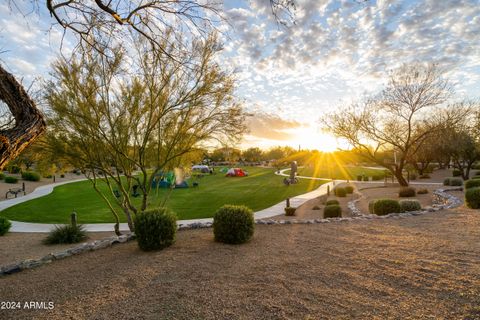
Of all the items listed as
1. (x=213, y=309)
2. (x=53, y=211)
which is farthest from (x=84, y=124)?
(x=53, y=211)

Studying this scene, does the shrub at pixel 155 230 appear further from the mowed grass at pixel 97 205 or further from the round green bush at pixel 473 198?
the round green bush at pixel 473 198

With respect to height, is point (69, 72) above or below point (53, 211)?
above

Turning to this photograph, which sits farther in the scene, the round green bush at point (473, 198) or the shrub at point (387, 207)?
the shrub at point (387, 207)

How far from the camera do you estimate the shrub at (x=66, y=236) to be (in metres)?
12.3

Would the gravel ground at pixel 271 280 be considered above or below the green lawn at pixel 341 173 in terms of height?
below

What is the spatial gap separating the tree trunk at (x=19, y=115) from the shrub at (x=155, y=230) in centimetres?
389

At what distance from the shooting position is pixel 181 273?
17.5 feet

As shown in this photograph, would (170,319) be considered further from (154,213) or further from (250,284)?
(154,213)

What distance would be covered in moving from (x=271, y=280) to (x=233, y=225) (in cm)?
254

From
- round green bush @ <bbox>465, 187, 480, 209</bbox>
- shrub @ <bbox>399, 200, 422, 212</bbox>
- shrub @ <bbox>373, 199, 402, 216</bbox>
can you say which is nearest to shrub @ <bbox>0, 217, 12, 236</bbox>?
shrub @ <bbox>373, 199, 402, 216</bbox>

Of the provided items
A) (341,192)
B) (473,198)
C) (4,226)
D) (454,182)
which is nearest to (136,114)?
(4,226)

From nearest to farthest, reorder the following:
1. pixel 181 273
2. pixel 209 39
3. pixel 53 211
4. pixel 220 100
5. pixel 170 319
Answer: pixel 170 319, pixel 181 273, pixel 209 39, pixel 220 100, pixel 53 211

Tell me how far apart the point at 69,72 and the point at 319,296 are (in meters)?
9.84

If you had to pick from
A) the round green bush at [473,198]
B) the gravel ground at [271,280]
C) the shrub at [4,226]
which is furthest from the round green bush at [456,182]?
the shrub at [4,226]
